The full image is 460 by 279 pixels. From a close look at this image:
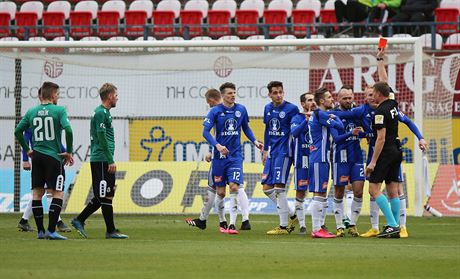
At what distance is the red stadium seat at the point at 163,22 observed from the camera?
28469 millimetres

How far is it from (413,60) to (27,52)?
8140 mm

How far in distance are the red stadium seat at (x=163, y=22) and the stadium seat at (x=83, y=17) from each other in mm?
1813

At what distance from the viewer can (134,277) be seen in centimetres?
1010

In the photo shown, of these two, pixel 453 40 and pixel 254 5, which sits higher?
pixel 254 5

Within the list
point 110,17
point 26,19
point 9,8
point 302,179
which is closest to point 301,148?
point 302,179

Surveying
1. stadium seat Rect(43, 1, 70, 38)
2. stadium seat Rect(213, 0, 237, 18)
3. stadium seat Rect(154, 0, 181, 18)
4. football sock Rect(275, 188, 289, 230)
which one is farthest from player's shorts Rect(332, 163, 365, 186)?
stadium seat Rect(154, 0, 181, 18)

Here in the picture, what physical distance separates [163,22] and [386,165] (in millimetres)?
15406

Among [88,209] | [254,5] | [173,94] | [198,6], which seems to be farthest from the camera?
[198,6]

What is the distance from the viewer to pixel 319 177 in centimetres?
1525

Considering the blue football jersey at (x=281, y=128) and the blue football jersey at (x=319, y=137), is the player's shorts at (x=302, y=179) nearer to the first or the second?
the blue football jersey at (x=281, y=128)

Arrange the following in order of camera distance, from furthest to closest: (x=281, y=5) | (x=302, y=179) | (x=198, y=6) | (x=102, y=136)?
(x=198, y=6)
(x=281, y=5)
(x=302, y=179)
(x=102, y=136)

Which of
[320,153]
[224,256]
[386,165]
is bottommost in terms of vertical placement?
[224,256]

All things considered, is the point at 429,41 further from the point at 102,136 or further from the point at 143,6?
the point at 102,136

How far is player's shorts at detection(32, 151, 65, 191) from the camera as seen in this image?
14562mm
